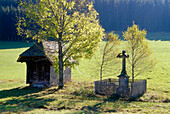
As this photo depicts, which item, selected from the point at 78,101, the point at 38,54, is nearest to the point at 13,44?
the point at 38,54

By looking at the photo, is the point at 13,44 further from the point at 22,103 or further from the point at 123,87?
the point at 22,103

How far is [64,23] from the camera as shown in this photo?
79.3 ft

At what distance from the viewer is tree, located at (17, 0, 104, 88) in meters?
22.9

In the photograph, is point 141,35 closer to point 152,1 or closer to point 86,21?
point 86,21

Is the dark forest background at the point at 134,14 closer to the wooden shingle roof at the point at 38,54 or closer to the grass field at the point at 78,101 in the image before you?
the grass field at the point at 78,101

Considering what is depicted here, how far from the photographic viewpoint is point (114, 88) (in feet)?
66.9

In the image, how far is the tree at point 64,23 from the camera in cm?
2291

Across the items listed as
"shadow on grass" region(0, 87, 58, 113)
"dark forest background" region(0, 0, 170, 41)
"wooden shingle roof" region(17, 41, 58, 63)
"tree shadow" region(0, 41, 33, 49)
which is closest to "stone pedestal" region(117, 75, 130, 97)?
"shadow on grass" region(0, 87, 58, 113)

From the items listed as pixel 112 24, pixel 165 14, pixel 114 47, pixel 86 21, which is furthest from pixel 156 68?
pixel 165 14

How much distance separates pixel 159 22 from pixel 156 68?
117675 mm

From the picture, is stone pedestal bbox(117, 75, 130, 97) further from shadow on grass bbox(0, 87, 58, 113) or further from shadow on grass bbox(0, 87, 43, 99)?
shadow on grass bbox(0, 87, 43, 99)

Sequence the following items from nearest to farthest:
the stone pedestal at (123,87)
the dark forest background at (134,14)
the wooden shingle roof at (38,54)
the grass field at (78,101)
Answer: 1. the grass field at (78,101)
2. the stone pedestal at (123,87)
3. the wooden shingle roof at (38,54)
4. the dark forest background at (134,14)

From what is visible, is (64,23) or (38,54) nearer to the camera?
(64,23)

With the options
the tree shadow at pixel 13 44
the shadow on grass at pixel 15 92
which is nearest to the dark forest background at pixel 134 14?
the tree shadow at pixel 13 44
